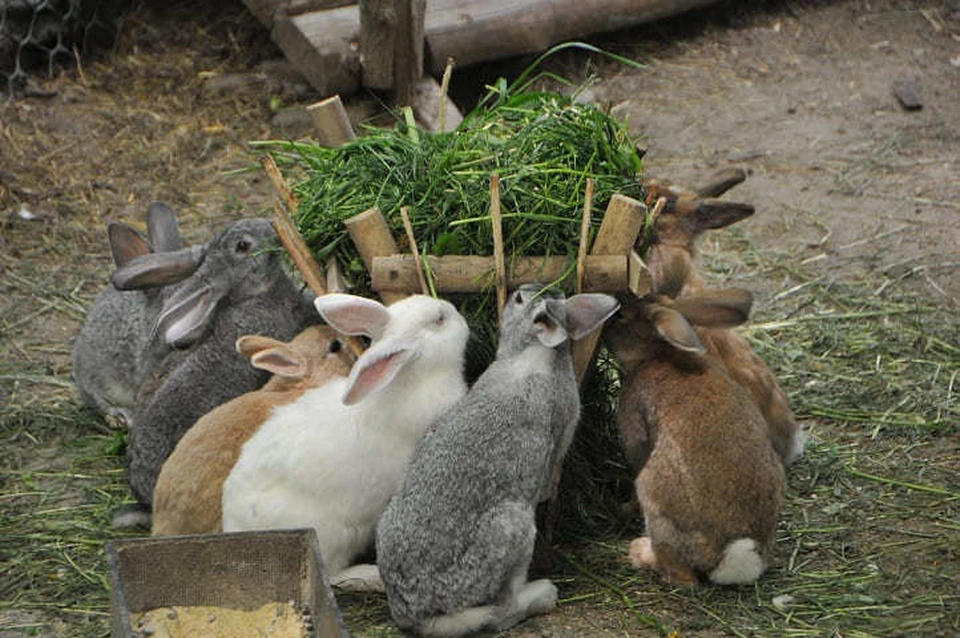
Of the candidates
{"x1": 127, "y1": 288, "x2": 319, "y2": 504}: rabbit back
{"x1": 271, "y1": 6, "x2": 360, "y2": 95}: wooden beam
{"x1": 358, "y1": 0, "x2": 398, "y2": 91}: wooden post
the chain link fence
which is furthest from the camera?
the chain link fence

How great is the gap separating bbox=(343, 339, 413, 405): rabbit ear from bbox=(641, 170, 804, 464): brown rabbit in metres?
1.11

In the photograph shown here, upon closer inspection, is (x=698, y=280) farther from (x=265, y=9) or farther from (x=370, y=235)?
(x=265, y=9)

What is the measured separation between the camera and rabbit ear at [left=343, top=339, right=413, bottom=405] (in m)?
4.64

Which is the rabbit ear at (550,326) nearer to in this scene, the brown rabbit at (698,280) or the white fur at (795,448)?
the brown rabbit at (698,280)

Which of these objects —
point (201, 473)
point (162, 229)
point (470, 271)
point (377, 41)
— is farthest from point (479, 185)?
point (377, 41)

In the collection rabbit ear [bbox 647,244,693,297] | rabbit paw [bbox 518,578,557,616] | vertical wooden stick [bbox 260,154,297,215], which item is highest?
vertical wooden stick [bbox 260,154,297,215]

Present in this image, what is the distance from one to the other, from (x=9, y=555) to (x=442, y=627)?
6.00ft

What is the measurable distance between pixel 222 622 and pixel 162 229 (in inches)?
97.4

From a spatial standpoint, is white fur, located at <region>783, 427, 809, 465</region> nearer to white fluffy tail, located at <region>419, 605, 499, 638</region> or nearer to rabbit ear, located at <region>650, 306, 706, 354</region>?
rabbit ear, located at <region>650, 306, 706, 354</region>

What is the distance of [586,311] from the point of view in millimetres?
4770

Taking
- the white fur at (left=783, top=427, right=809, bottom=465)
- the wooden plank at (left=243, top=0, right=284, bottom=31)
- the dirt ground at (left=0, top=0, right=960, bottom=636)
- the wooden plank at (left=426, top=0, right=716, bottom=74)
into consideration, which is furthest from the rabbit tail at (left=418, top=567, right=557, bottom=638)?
the wooden plank at (left=243, top=0, right=284, bottom=31)

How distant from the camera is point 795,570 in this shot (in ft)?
16.4

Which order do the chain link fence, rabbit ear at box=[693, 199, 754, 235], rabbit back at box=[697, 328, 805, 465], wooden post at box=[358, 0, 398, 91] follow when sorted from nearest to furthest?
1. rabbit back at box=[697, 328, 805, 465]
2. rabbit ear at box=[693, 199, 754, 235]
3. wooden post at box=[358, 0, 398, 91]
4. the chain link fence

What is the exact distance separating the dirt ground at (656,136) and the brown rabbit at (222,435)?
1354 millimetres
